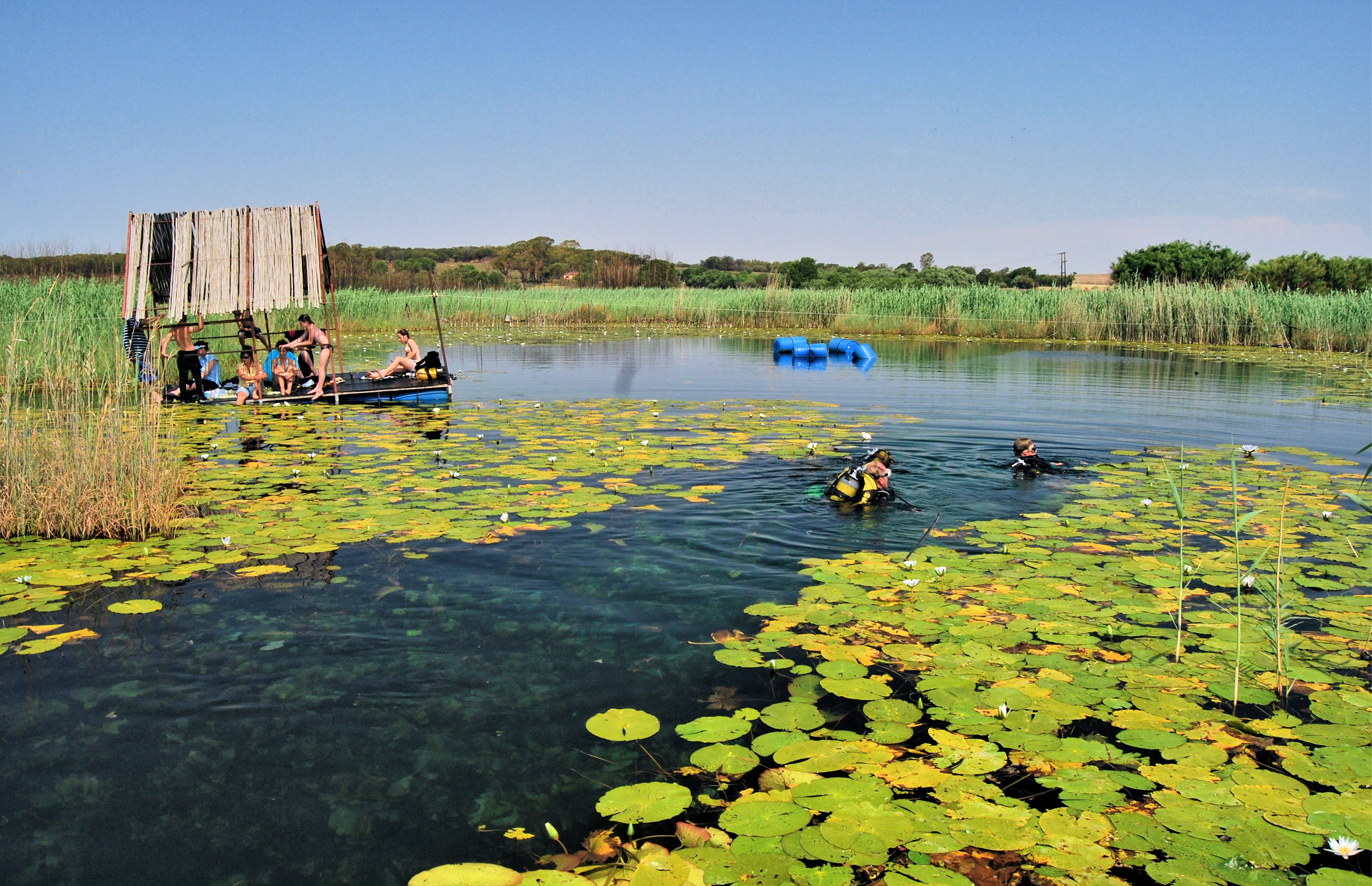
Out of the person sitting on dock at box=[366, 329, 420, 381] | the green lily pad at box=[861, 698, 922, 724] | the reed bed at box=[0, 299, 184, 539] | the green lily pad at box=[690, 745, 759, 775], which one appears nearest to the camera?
the green lily pad at box=[690, 745, 759, 775]

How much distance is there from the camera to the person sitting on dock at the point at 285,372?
14.3m

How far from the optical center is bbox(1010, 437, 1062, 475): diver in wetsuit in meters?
8.80

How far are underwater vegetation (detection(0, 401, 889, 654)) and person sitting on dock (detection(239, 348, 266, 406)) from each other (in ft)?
2.64

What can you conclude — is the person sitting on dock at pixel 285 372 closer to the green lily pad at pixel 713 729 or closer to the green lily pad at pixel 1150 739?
the green lily pad at pixel 713 729

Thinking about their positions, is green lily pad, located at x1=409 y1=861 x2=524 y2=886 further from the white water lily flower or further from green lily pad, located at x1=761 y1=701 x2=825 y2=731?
the white water lily flower

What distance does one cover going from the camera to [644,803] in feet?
10.4

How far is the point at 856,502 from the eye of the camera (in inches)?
301

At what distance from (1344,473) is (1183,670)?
627 centimetres

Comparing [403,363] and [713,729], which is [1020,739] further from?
[403,363]

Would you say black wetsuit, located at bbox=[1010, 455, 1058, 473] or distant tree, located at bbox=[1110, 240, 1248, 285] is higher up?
distant tree, located at bbox=[1110, 240, 1248, 285]

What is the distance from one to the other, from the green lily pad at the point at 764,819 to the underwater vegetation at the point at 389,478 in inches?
144

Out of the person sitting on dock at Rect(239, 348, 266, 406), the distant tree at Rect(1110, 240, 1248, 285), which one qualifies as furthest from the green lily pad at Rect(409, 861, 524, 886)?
the distant tree at Rect(1110, 240, 1248, 285)

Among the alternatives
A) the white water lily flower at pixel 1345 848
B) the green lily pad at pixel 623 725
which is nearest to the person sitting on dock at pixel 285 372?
the green lily pad at pixel 623 725

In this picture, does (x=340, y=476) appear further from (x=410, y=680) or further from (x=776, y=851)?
(x=776, y=851)
